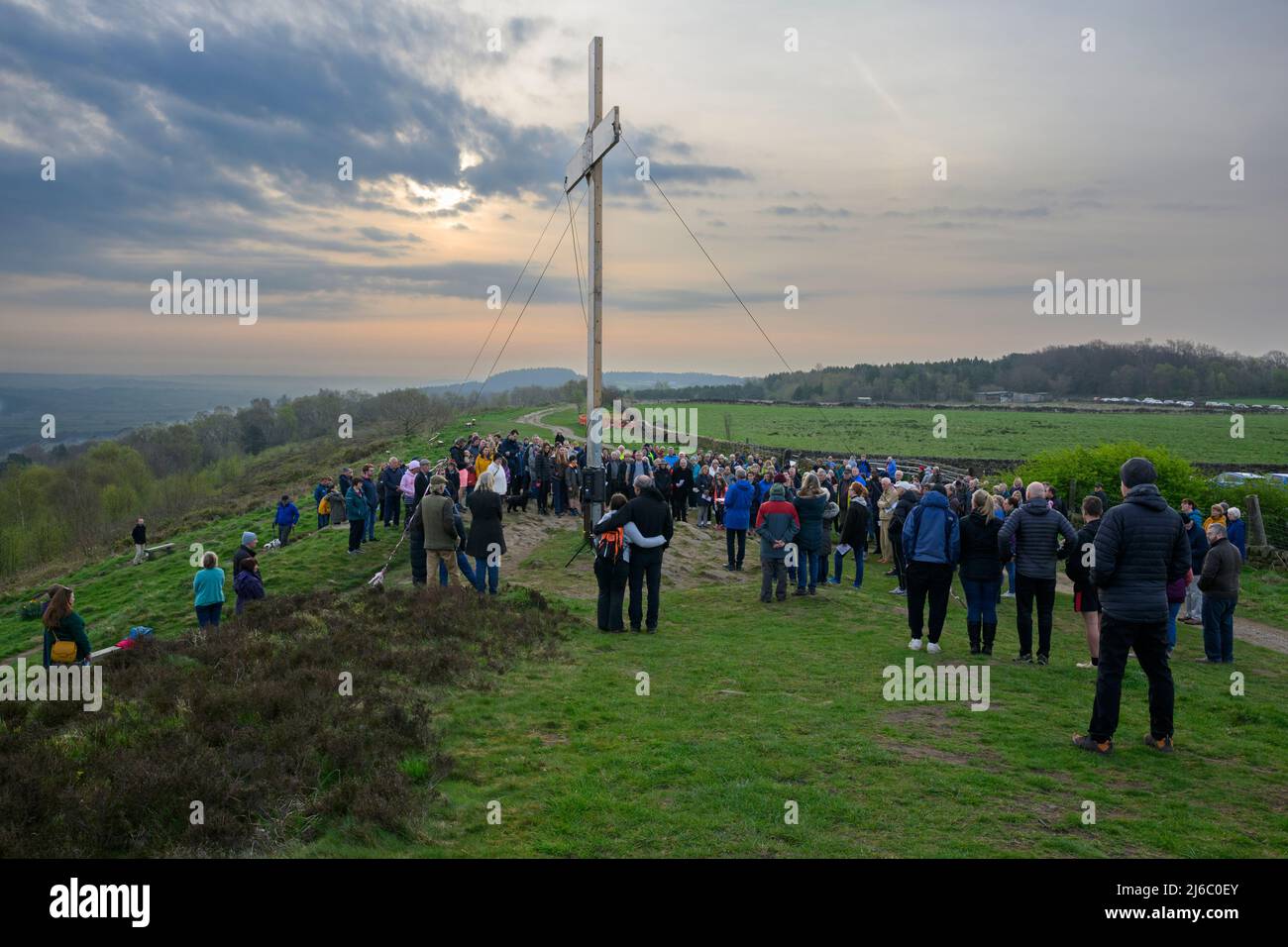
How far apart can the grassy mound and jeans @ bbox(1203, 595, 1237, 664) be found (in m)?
10.3

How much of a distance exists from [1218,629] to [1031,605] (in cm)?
395

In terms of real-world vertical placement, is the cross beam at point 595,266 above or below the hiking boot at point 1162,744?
above

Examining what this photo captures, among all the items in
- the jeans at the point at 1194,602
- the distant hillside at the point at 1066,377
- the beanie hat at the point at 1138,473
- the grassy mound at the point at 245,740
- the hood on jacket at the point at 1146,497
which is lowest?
the jeans at the point at 1194,602

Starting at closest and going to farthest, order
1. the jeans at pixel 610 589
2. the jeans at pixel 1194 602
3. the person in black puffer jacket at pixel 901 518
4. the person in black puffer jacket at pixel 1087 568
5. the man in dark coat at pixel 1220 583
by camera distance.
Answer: the person in black puffer jacket at pixel 1087 568 → the man in dark coat at pixel 1220 583 → the jeans at pixel 610 589 → the person in black puffer jacket at pixel 901 518 → the jeans at pixel 1194 602

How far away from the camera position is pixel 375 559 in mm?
18891

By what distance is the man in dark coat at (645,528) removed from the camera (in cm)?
1263

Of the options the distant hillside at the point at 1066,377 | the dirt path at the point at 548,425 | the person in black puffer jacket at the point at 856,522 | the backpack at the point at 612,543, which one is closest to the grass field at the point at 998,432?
the dirt path at the point at 548,425

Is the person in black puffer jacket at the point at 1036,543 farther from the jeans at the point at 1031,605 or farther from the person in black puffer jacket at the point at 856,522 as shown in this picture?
the person in black puffer jacket at the point at 856,522

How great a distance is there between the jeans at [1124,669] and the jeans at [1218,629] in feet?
21.2

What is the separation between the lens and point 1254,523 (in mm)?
26375

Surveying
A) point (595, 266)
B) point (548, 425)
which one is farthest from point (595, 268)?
point (548, 425)

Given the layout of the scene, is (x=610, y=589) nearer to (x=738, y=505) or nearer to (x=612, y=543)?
(x=612, y=543)
